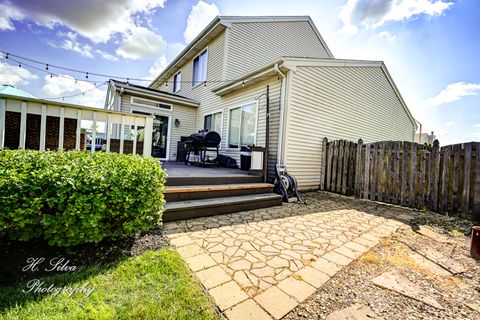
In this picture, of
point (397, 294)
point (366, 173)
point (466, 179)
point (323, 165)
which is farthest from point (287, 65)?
point (397, 294)

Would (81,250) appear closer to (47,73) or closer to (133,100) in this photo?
(133,100)

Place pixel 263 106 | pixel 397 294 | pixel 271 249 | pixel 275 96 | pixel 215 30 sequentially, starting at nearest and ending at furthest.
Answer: pixel 397 294 → pixel 271 249 → pixel 275 96 → pixel 263 106 → pixel 215 30

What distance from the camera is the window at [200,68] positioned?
980 cm

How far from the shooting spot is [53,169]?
193cm

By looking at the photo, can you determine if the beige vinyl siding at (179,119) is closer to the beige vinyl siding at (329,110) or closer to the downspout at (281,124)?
the downspout at (281,124)

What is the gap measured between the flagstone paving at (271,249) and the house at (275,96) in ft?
8.17

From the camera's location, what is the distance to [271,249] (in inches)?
98.6

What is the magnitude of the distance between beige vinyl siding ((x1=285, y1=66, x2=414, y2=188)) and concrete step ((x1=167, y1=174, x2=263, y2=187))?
1396 millimetres

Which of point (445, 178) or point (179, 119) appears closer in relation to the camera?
point (445, 178)

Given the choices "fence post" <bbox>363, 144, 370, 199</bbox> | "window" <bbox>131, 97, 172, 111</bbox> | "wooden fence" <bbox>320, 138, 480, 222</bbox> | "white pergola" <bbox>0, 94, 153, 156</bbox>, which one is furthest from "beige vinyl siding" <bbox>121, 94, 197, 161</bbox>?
"fence post" <bbox>363, 144, 370, 199</bbox>

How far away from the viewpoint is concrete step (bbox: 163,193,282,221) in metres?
3.33

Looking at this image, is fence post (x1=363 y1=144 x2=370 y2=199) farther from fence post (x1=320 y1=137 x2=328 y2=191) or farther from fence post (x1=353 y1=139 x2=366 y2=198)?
fence post (x1=320 y1=137 x2=328 y2=191)

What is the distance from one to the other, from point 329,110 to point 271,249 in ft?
19.6

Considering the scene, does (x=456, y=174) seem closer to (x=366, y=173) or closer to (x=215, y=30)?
(x=366, y=173)
